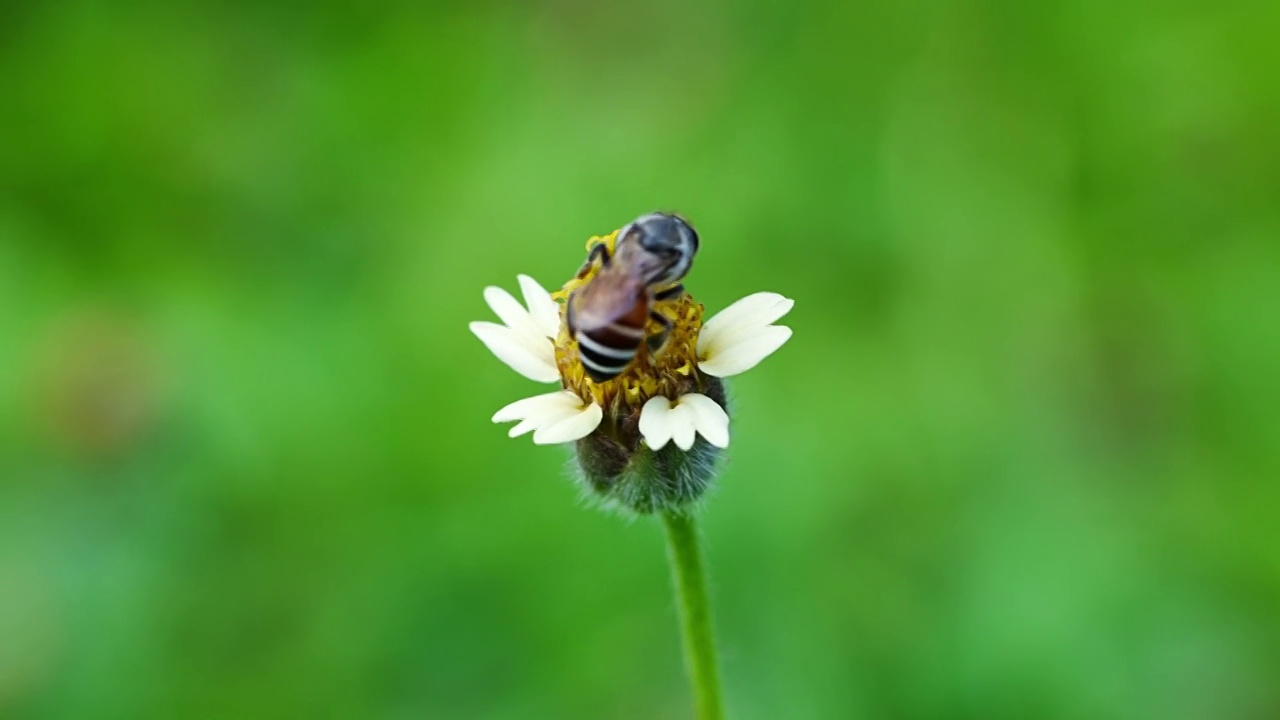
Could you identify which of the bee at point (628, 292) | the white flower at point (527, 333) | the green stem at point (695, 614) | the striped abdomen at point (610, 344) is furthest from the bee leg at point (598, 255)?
the green stem at point (695, 614)

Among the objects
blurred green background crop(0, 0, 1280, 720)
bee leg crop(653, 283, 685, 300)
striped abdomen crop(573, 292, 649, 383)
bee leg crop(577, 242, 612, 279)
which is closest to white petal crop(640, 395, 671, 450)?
striped abdomen crop(573, 292, 649, 383)

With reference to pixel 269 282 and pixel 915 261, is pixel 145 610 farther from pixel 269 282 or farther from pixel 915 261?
pixel 915 261

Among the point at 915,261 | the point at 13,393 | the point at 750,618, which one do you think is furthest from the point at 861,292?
the point at 13,393

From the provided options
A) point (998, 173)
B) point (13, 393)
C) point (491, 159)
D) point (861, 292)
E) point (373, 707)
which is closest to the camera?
point (373, 707)

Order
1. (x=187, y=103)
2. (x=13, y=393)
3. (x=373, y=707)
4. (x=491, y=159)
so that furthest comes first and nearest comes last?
1. (x=187, y=103)
2. (x=491, y=159)
3. (x=13, y=393)
4. (x=373, y=707)

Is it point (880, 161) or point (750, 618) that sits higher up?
point (880, 161)

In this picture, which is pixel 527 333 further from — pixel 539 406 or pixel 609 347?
pixel 609 347

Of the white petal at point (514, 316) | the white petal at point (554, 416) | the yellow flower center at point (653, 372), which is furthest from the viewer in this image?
the white petal at point (514, 316)

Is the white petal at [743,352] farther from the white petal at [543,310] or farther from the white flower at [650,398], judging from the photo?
the white petal at [543,310]
